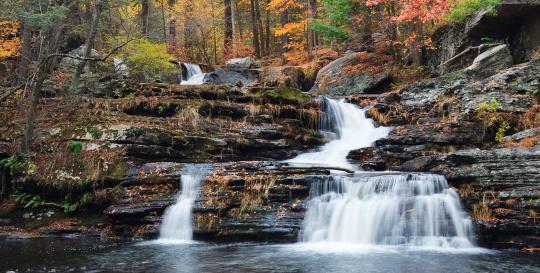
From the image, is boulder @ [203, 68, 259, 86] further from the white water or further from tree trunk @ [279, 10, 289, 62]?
the white water

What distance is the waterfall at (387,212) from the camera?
8336 mm

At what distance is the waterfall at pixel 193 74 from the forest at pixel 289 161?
10.4 ft

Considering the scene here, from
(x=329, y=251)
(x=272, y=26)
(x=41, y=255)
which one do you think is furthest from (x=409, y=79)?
(x=272, y=26)

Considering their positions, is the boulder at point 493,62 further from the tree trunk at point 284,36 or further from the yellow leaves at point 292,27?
the tree trunk at point 284,36

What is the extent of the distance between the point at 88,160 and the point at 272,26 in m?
24.4

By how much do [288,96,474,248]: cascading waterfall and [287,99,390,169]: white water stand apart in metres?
2.58

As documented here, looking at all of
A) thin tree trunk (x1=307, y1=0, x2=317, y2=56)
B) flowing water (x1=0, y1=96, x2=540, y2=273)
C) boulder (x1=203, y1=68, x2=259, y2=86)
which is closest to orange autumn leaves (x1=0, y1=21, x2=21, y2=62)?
boulder (x1=203, y1=68, x2=259, y2=86)

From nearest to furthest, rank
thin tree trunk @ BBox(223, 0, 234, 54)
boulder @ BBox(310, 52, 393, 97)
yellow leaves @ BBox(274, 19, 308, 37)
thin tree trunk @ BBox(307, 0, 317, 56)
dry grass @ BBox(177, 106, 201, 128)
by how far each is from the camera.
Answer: dry grass @ BBox(177, 106, 201, 128), boulder @ BBox(310, 52, 393, 97), thin tree trunk @ BBox(307, 0, 317, 56), yellow leaves @ BBox(274, 19, 308, 37), thin tree trunk @ BBox(223, 0, 234, 54)

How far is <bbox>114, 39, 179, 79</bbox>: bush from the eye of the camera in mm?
16672

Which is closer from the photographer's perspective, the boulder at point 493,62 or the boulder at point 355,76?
the boulder at point 493,62

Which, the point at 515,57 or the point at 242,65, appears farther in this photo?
Result: the point at 242,65

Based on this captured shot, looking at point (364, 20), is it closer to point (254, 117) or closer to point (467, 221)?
point (254, 117)

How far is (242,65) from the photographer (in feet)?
80.3

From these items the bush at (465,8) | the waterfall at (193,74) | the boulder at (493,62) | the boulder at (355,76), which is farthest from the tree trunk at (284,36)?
the boulder at (493,62)
